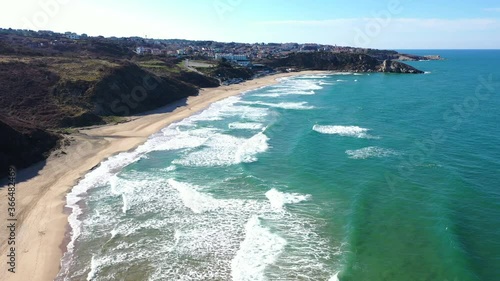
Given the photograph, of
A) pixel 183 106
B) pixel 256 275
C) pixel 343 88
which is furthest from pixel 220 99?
pixel 256 275

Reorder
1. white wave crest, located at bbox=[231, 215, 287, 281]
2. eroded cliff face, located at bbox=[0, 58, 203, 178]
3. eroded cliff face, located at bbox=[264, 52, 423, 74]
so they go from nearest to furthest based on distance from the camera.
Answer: white wave crest, located at bbox=[231, 215, 287, 281]
eroded cliff face, located at bbox=[0, 58, 203, 178]
eroded cliff face, located at bbox=[264, 52, 423, 74]

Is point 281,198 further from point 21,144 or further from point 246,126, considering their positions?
point 21,144

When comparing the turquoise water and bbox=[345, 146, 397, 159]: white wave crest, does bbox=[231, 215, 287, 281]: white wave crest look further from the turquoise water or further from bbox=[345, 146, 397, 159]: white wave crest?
bbox=[345, 146, 397, 159]: white wave crest

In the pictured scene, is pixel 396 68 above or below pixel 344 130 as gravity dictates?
above

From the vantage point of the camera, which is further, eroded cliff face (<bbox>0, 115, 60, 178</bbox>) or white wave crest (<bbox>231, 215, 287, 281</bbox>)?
eroded cliff face (<bbox>0, 115, 60, 178</bbox>)

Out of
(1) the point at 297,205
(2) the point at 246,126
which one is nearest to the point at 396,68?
(2) the point at 246,126

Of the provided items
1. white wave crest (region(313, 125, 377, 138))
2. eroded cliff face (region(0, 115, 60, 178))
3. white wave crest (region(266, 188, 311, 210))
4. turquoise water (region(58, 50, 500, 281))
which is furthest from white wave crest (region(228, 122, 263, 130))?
eroded cliff face (region(0, 115, 60, 178))
